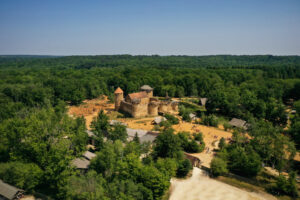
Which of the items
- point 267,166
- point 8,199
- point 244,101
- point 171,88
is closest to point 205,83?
point 171,88

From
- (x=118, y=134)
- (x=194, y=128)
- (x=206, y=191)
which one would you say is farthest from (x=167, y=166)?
(x=194, y=128)

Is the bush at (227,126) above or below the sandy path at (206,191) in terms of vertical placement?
above

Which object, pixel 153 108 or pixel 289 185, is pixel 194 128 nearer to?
pixel 153 108

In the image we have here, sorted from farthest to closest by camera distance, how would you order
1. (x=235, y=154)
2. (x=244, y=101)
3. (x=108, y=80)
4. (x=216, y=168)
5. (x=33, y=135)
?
(x=108, y=80) → (x=244, y=101) → (x=235, y=154) → (x=216, y=168) → (x=33, y=135)

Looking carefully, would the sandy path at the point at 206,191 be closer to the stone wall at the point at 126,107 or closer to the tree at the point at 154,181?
the tree at the point at 154,181

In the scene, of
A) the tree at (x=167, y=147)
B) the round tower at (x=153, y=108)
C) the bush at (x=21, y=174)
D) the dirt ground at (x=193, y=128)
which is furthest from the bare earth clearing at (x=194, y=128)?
the bush at (x=21, y=174)

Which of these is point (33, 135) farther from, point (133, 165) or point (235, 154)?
point (235, 154)
